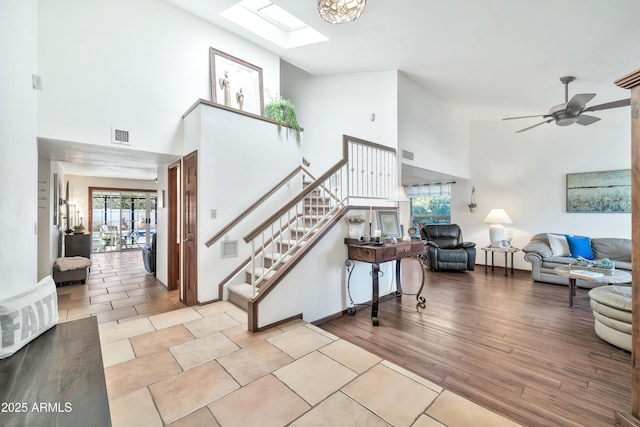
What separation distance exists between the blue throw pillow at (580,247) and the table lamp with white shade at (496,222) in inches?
44.4

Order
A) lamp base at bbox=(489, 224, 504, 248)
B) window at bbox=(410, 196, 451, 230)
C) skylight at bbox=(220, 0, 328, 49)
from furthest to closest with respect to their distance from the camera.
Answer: window at bbox=(410, 196, 451, 230)
lamp base at bbox=(489, 224, 504, 248)
skylight at bbox=(220, 0, 328, 49)

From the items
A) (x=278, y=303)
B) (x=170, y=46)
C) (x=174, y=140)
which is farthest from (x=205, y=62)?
(x=278, y=303)

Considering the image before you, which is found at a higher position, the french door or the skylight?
the skylight

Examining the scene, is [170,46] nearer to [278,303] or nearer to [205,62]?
[205,62]

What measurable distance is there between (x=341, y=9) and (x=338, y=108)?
278 centimetres

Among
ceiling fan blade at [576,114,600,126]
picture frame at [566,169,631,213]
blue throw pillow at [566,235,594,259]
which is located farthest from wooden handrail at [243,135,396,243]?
picture frame at [566,169,631,213]

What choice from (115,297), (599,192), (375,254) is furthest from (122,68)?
(599,192)

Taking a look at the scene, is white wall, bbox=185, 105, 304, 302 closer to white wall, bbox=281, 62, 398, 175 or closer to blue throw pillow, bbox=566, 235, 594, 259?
white wall, bbox=281, 62, 398, 175

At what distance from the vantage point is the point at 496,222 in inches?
253

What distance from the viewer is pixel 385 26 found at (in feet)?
11.9

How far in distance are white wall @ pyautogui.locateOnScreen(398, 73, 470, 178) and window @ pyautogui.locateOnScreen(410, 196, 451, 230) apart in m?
Result: 1.30

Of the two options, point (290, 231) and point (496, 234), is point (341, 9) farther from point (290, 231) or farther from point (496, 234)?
point (496, 234)

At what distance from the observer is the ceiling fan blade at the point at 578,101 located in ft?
10.4

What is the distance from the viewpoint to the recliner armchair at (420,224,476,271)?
6.21 metres
